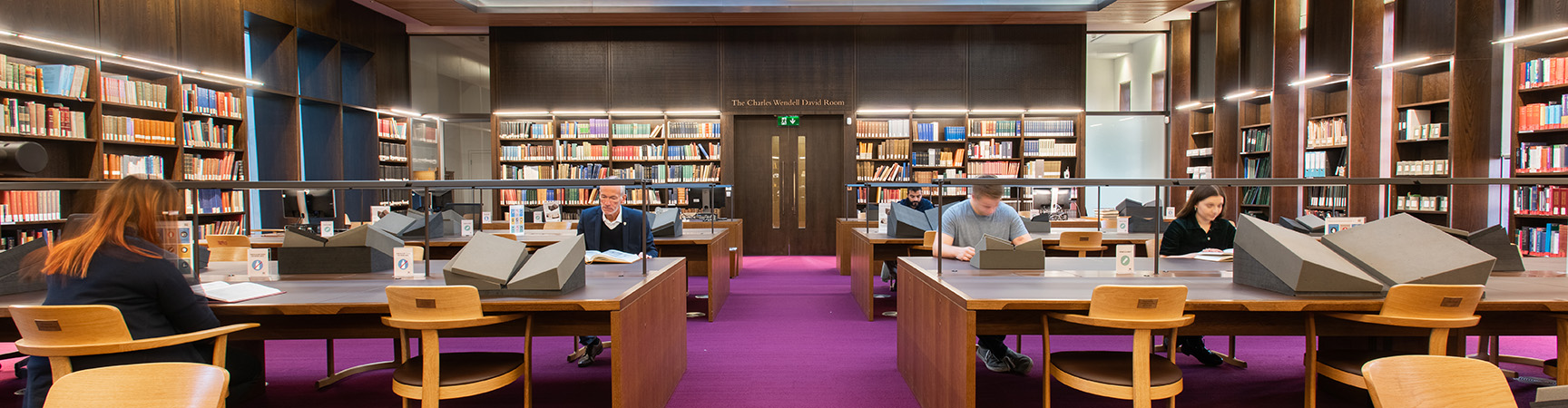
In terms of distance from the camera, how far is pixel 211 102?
643 centimetres

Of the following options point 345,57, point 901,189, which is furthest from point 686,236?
point 345,57

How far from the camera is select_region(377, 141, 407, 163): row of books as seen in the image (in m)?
9.06

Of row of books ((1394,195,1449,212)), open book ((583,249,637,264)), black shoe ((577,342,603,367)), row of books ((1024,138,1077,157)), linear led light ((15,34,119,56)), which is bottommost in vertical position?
black shoe ((577,342,603,367))

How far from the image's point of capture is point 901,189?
30.7 ft

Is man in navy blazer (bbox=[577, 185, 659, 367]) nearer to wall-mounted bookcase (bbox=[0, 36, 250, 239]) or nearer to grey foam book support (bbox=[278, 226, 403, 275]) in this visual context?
grey foam book support (bbox=[278, 226, 403, 275])

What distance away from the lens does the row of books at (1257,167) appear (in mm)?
7875

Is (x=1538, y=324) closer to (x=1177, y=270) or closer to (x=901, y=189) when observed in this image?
(x=1177, y=270)

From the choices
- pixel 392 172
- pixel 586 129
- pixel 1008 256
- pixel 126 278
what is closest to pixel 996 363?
pixel 1008 256

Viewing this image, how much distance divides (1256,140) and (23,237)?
1148cm

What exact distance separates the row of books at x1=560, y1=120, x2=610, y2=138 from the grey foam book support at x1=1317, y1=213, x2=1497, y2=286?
A: 7817 millimetres

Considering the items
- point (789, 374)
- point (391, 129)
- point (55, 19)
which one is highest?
point (55, 19)

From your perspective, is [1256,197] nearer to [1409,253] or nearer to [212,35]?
[1409,253]

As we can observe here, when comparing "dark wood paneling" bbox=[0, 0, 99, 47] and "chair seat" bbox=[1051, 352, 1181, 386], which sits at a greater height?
"dark wood paneling" bbox=[0, 0, 99, 47]

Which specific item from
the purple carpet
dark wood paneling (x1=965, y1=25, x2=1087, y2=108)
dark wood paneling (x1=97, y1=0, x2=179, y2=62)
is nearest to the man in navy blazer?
the purple carpet
